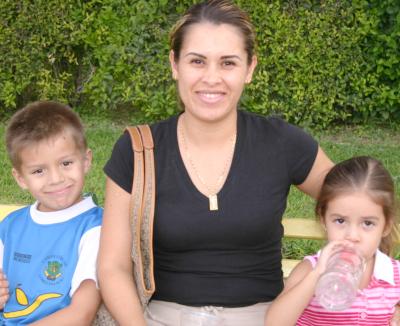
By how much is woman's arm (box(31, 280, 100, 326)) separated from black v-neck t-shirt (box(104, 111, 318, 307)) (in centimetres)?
26

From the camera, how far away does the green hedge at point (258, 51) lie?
7.78 metres

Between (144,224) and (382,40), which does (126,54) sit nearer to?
(382,40)

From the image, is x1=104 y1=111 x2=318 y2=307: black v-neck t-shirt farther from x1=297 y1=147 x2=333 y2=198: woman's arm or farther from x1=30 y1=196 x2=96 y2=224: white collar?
x1=30 y1=196 x2=96 y2=224: white collar

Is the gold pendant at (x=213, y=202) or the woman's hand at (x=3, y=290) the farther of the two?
the woman's hand at (x=3, y=290)

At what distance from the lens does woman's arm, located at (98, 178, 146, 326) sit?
2895 millimetres

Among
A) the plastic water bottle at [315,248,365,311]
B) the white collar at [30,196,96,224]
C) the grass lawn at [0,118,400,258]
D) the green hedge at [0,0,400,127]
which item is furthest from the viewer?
the green hedge at [0,0,400,127]

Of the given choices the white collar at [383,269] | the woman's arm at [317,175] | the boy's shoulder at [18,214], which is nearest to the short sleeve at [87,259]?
the boy's shoulder at [18,214]

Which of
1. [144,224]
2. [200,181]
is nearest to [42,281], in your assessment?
[144,224]

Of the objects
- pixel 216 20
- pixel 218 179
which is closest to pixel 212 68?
pixel 216 20

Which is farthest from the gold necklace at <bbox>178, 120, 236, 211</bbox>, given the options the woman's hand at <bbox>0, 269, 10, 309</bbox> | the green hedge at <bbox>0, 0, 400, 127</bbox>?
the green hedge at <bbox>0, 0, 400, 127</bbox>

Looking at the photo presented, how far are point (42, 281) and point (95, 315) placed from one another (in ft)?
0.83

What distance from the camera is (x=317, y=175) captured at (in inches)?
121

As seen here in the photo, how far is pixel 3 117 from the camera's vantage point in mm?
8703

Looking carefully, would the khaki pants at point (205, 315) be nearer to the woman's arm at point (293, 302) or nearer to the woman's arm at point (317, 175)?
the woman's arm at point (293, 302)
